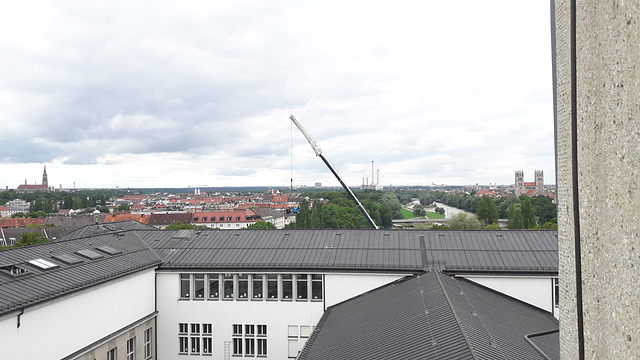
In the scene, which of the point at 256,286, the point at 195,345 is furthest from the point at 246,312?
the point at 195,345

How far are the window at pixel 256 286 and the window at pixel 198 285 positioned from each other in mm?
2993

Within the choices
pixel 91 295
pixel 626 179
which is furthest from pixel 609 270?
pixel 91 295

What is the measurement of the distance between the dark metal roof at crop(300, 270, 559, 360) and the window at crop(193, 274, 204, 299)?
786cm

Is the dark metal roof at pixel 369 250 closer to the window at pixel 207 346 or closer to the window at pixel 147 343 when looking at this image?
the window at pixel 147 343

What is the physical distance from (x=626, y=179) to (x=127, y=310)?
21.5m

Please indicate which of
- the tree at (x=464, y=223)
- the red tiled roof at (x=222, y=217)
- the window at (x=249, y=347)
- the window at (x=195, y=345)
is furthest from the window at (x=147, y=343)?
the red tiled roof at (x=222, y=217)

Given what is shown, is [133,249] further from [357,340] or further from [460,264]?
[460,264]

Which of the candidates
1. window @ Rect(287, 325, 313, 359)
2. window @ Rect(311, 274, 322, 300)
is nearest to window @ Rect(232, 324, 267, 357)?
window @ Rect(287, 325, 313, 359)

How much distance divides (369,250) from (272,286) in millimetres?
5781

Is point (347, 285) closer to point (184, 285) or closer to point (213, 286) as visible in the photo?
point (213, 286)

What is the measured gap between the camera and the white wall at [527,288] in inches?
878

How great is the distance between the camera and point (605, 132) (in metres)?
7.06

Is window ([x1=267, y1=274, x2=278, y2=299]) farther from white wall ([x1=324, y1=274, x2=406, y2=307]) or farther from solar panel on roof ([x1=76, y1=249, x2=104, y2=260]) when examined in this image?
solar panel on roof ([x1=76, y1=249, x2=104, y2=260])

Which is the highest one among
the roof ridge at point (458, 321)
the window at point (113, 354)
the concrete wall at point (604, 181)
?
the concrete wall at point (604, 181)
